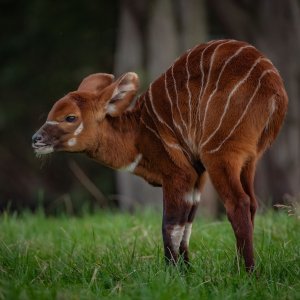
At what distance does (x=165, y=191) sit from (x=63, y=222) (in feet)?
10.1

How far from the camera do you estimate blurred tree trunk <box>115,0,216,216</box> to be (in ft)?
46.5

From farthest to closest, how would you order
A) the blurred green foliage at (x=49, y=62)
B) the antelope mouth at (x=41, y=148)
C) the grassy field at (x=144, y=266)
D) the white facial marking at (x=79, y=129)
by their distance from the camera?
1. the blurred green foliage at (x=49, y=62)
2. the white facial marking at (x=79, y=129)
3. the antelope mouth at (x=41, y=148)
4. the grassy field at (x=144, y=266)

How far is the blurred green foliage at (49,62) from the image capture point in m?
17.2

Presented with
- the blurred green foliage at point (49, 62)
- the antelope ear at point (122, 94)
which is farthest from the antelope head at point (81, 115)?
the blurred green foliage at point (49, 62)

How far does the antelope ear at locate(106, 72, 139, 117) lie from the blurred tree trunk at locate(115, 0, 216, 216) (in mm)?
7647

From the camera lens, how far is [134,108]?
21.4 ft

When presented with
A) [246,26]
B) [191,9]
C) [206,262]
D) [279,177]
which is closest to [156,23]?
[191,9]

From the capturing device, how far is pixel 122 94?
6.38 m

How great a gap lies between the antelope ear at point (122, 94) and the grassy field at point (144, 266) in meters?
0.98

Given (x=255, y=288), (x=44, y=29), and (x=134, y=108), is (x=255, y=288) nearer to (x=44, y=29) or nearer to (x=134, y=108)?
(x=134, y=108)

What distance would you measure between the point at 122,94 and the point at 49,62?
39.1 feet

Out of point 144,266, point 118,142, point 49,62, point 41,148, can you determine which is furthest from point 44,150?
point 49,62

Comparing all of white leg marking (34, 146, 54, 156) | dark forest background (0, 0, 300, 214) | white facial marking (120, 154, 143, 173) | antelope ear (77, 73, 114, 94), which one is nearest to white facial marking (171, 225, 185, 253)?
white facial marking (120, 154, 143, 173)

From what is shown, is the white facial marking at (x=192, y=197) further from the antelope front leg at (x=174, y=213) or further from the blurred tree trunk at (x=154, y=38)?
the blurred tree trunk at (x=154, y=38)
